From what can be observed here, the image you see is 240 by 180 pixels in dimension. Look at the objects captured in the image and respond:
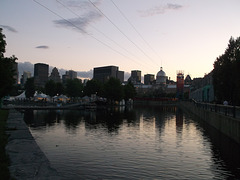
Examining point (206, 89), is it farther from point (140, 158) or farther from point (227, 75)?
point (140, 158)

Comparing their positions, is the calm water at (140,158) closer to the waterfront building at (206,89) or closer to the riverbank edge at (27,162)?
the riverbank edge at (27,162)

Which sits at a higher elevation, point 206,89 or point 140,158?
point 206,89

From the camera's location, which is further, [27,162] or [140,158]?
[140,158]

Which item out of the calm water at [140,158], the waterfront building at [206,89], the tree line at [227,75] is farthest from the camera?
the waterfront building at [206,89]

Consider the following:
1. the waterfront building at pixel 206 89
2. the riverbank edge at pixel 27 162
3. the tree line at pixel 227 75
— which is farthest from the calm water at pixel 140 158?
the waterfront building at pixel 206 89

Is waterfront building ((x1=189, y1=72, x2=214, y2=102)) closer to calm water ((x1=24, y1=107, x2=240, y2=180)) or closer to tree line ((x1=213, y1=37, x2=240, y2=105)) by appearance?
tree line ((x1=213, y1=37, x2=240, y2=105))

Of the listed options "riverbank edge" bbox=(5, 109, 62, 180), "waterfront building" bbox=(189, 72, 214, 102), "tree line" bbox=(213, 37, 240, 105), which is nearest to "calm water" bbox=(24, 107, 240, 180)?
"riverbank edge" bbox=(5, 109, 62, 180)

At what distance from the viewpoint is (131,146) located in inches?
885

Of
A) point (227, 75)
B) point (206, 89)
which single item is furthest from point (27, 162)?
point (206, 89)

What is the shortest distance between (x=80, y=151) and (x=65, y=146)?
8.09 feet

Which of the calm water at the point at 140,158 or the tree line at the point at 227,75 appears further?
the tree line at the point at 227,75

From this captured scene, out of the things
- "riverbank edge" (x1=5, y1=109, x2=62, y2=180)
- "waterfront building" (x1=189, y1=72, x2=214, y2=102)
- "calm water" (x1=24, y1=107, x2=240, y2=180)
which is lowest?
"calm water" (x1=24, y1=107, x2=240, y2=180)

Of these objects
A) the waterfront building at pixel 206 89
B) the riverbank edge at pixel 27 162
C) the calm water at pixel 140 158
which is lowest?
the calm water at pixel 140 158

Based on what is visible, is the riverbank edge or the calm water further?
the calm water
